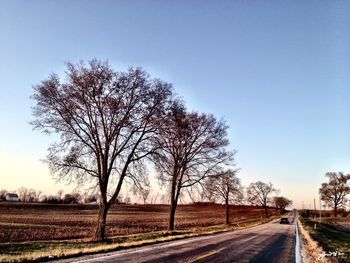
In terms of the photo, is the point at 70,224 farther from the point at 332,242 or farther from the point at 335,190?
the point at 335,190

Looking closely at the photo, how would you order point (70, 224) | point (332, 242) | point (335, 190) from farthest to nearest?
point (335, 190) < point (70, 224) < point (332, 242)

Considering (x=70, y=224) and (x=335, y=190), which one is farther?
(x=335, y=190)

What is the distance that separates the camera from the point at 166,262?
32.9ft

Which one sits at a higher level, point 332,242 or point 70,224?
point 332,242

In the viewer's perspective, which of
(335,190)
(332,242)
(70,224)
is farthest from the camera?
(335,190)

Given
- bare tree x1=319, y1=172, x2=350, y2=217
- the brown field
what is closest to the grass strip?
the brown field

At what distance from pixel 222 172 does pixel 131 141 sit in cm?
1186

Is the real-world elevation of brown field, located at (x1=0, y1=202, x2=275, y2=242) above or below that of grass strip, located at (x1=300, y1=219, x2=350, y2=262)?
below

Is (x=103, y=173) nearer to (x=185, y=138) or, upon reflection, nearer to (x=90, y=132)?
(x=90, y=132)

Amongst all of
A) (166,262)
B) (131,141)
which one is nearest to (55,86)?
(131,141)

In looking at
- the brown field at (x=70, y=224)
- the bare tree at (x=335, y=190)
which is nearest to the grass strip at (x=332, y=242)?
the brown field at (x=70, y=224)

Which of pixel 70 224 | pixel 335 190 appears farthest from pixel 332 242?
pixel 335 190

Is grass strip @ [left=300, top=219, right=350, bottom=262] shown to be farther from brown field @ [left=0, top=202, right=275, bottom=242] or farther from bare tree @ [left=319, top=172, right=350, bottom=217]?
bare tree @ [left=319, top=172, right=350, bottom=217]

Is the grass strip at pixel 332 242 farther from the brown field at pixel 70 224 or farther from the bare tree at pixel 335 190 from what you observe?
the bare tree at pixel 335 190
